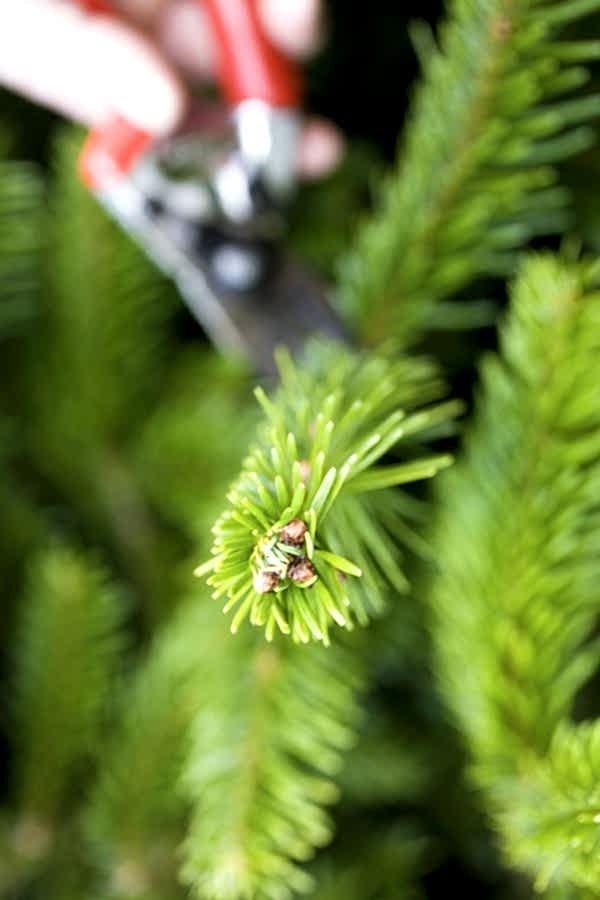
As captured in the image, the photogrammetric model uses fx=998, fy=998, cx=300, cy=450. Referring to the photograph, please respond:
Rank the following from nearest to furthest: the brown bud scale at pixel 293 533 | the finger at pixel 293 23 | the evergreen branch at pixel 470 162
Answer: the brown bud scale at pixel 293 533
the evergreen branch at pixel 470 162
the finger at pixel 293 23

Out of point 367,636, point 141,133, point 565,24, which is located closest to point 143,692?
point 367,636

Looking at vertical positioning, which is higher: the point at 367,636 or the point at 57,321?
the point at 57,321

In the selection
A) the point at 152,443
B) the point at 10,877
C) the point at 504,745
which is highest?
the point at 152,443

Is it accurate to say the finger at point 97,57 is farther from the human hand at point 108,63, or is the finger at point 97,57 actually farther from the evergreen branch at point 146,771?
the evergreen branch at point 146,771

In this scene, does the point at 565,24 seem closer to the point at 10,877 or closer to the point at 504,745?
the point at 504,745

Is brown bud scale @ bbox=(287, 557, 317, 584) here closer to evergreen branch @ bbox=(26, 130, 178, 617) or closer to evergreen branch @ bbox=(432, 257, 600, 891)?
evergreen branch @ bbox=(432, 257, 600, 891)

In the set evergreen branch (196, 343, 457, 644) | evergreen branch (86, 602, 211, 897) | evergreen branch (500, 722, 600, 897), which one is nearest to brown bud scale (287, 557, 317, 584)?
evergreen branch (196, 343, 457, 644)

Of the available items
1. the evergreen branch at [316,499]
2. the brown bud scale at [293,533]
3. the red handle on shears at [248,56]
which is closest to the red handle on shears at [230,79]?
the red handle on shears at [248,56]

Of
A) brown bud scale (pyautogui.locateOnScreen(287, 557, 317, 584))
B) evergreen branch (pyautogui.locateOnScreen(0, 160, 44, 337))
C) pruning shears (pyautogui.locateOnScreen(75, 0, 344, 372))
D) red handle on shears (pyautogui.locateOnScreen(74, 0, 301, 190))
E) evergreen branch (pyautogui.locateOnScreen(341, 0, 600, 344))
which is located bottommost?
brown bud scale (pyautogui.locateOnScreen(287, 557, 317, 584))
